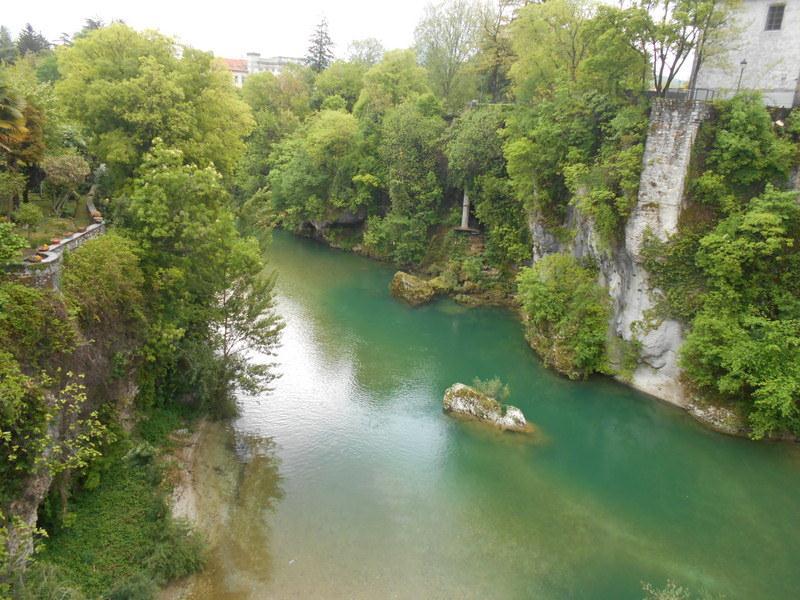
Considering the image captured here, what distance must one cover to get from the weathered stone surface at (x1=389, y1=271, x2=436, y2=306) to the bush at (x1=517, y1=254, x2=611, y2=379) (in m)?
7.60

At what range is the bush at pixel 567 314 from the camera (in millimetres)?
23094

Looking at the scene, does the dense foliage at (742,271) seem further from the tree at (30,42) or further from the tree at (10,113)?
the tree at (30,42)

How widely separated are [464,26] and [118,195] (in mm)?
33657

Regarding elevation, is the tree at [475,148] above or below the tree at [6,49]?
below

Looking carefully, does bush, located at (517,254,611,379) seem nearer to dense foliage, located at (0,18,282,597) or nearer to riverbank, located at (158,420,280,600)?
dense foliage, located at (0,18,282,597)

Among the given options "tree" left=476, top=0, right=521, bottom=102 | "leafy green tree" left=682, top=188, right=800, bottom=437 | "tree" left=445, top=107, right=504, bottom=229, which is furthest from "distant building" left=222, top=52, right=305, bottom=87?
"leafy green tree" left=682, top=188, right=800, bottom=437

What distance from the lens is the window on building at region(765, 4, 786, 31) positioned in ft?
73.4

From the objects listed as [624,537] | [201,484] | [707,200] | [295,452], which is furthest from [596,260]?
[201,484]

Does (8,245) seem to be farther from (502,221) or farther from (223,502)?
(502,221)

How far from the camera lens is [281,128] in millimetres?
53188

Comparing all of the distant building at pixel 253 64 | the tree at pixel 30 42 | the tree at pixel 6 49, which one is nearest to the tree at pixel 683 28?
the tree at pixel 6 49

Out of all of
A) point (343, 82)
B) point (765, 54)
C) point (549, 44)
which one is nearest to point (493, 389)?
point (765, 54)

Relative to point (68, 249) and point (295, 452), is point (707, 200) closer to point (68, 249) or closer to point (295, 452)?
point (295, 452)

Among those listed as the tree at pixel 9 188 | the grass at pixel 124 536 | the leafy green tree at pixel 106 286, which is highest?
the tree at pixel 9 188
